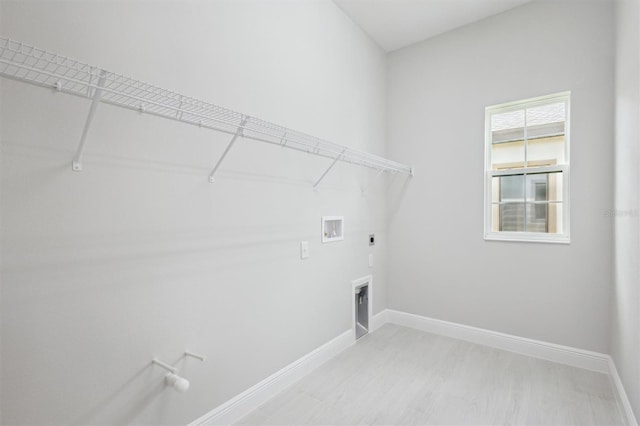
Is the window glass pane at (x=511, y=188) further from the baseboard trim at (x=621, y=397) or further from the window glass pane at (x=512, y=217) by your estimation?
the baseboard trim at (x=621, y=397)

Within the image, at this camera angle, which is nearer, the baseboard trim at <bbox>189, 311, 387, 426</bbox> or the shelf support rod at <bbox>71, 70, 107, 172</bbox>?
the shelf support rod at <bbox>71, 70, 107, 172</bbox>

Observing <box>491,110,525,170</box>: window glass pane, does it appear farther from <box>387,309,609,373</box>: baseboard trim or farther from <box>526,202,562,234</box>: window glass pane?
<box>387,309,609,373</box>: baseboard trim

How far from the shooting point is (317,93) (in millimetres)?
2373

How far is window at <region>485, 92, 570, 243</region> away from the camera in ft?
Result: 8.29

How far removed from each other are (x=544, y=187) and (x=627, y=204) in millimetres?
866

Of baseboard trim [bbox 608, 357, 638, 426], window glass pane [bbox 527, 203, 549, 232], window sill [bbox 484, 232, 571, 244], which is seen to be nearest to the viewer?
baseboard trim [bbox 608, 357, 638, 426]

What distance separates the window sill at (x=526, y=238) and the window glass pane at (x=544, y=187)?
0.31 m

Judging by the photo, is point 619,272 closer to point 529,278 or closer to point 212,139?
point 529,278

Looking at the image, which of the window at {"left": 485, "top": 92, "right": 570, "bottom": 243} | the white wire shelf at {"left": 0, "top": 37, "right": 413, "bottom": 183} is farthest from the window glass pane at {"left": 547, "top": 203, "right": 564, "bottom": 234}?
the white wire shelf at {"left": 0, "top": 37, "right": 413, "bottom": 183}

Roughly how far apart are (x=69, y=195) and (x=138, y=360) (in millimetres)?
749

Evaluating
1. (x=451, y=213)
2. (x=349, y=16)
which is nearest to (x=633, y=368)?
(x=451, y=213)

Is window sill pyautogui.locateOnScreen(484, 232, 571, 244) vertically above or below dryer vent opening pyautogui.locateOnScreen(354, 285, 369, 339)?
above

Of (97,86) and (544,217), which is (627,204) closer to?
(544,217)

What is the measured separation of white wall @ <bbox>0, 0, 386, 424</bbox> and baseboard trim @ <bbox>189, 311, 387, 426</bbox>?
59mm
